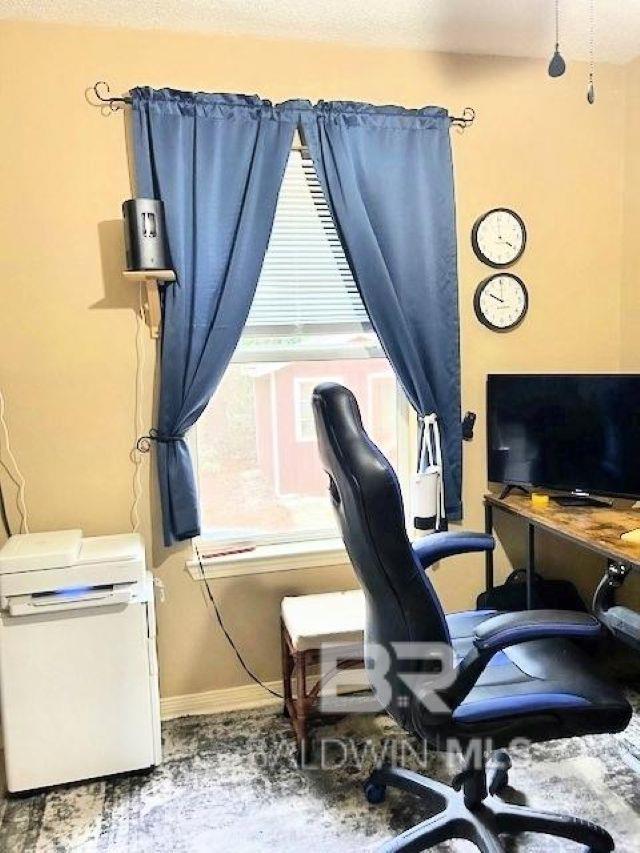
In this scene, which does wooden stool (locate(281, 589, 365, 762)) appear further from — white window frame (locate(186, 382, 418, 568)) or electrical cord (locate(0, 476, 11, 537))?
electrical cord (locate(0, 476, 11, 537))

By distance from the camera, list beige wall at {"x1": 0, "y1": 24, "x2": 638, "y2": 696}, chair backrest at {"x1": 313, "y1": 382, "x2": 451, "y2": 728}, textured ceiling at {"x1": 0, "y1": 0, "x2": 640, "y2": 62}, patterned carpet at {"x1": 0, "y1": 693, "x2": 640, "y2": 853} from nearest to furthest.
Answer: chair backrest at {"x1": 313, "y1": 382, "x2": 451, "y2": 728}
patterned carpet at {"x1": 0, "y1": 693, "x2": 640, "y2": 853}
textured ceiling at {"x1": 0, "y1": 0, "x2": 640, "y2": 62}
beige wall at {"x1": 0, "y1": 24, "x2": 638, "y2": 696}

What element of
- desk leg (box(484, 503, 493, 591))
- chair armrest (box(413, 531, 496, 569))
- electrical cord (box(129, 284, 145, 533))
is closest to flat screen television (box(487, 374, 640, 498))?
desk leg (box(484, 503, 493, 591))

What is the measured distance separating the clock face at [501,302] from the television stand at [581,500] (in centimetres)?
74

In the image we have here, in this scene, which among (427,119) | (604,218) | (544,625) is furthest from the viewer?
(604,218)

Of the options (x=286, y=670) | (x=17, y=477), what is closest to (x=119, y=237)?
(x=17, y=477)

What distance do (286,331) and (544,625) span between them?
1520mm

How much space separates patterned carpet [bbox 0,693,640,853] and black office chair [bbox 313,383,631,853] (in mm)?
178

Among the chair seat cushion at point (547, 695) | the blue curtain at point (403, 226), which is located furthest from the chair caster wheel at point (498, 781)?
the blue curtain at point (403, 226)

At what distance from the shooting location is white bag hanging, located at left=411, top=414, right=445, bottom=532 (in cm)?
258

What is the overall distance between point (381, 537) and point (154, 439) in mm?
1252

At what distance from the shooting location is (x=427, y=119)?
8.18 ft

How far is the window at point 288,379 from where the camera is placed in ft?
8.27

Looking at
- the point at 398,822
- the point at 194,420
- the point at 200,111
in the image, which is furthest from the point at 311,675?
the point at 200,111

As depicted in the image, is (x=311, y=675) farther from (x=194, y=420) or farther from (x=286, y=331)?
(x=286, y=331)
